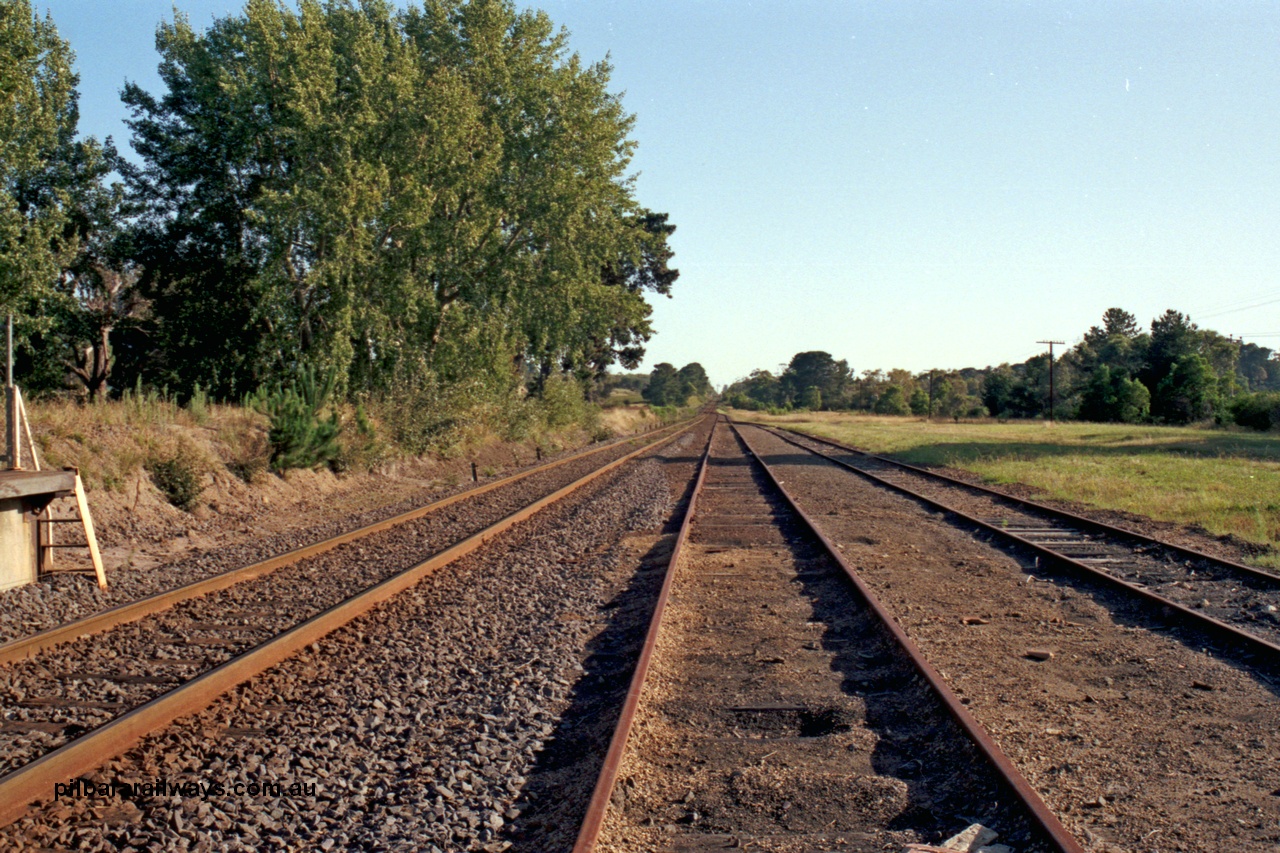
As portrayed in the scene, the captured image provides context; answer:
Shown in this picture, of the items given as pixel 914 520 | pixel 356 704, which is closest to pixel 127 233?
pixel 914 520

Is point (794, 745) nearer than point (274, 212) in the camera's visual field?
Yes

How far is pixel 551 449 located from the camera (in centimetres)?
3462

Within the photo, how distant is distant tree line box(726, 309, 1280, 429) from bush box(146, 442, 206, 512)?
5205cm

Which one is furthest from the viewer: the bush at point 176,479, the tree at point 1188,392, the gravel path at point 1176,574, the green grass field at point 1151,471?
the tree at point 1188,392

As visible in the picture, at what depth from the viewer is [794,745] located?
15.6 ft

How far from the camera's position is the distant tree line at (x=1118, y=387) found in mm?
61781

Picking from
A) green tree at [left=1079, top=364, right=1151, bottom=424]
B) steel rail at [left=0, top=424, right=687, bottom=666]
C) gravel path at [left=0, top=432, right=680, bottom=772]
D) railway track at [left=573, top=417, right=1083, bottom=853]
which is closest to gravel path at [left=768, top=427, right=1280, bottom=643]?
railway track at [left=573, top=417, right=1083, bottom=853]

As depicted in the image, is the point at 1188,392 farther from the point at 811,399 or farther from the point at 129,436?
the point at 811,399

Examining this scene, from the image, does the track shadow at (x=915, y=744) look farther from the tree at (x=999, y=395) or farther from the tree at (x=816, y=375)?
the tree at (x=816, y=375)

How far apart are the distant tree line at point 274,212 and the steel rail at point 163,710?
15035 mm

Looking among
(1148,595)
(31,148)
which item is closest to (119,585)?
(1148,595)

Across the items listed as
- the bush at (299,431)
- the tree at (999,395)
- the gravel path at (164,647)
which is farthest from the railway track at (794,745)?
the tree at (999,395)

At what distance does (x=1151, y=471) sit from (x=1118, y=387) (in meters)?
49.6

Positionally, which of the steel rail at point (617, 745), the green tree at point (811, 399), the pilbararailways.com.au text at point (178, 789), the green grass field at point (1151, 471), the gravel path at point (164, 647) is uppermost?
the green tree at point (811, 399)
